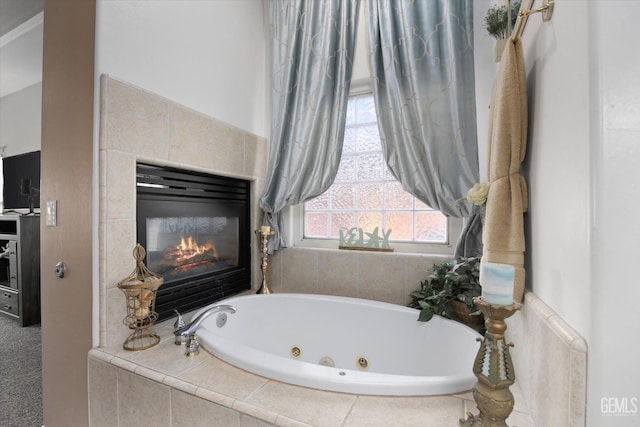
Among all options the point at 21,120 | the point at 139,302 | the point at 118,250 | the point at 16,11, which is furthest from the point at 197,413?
the point at 21,120

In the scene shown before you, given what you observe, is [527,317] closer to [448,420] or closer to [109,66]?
[448,420]

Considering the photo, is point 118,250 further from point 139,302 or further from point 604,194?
point 604,194

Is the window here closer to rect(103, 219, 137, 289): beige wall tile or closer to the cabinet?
rect(103, 219, 137, 289): beige wall tile

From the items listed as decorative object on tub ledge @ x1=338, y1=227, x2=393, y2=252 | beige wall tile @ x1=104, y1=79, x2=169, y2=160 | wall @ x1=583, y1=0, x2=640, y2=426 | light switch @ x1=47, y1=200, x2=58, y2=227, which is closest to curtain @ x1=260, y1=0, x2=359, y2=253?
decorative object on tub ledge @ x1=338, y1=227, x2=393, y2=252

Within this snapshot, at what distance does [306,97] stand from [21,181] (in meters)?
3.41

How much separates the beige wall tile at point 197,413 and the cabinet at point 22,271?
302 centimetres

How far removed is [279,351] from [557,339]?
1525 mm

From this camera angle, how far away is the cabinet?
279cm

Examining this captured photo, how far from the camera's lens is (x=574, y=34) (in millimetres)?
625

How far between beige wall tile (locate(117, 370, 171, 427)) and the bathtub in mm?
223

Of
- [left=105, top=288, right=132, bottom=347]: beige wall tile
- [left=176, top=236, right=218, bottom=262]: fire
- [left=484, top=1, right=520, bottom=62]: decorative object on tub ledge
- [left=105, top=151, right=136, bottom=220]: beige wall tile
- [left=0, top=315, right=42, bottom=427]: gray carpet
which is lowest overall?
[left=0, top=315, right=42, bottom=427]: gray carpet

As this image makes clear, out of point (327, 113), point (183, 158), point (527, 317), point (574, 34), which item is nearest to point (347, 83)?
point (327, 113)

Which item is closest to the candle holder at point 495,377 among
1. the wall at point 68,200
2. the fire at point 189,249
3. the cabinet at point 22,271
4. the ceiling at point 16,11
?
the wall at point 68,200

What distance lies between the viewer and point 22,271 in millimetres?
2809
